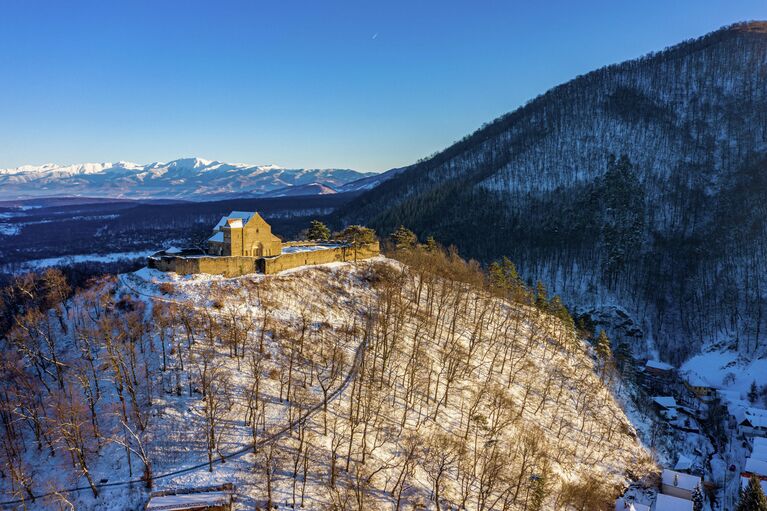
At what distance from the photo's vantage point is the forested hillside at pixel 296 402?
28406 millimetres

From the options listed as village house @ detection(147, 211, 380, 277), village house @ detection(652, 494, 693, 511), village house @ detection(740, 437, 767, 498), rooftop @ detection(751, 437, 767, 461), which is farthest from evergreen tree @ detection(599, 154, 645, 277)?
village house @ detection(147, 211, 380, 277)

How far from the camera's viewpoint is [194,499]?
25.0 m

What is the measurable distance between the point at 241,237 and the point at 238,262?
374 cm

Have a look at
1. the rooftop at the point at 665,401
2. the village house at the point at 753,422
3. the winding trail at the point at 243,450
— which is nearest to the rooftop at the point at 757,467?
the village house at the point at 753,422

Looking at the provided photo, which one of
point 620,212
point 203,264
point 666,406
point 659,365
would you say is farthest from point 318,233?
point 620,212

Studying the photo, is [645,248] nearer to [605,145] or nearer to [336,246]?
[605,145]

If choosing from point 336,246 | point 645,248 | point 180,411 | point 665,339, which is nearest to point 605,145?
point 645,248

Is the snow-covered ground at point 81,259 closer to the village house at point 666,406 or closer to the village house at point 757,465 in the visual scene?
the village house at point 666,406

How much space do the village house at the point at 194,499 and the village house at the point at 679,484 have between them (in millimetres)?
44770

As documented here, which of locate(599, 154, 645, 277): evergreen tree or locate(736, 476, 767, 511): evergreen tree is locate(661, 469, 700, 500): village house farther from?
locate(599, 154, 645, 277): evergreen tree

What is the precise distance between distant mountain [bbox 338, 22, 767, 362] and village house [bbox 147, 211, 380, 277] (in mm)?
84655

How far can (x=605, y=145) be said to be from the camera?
159 m

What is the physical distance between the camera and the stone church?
53750mm

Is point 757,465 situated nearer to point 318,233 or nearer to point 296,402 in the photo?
point 296,402
